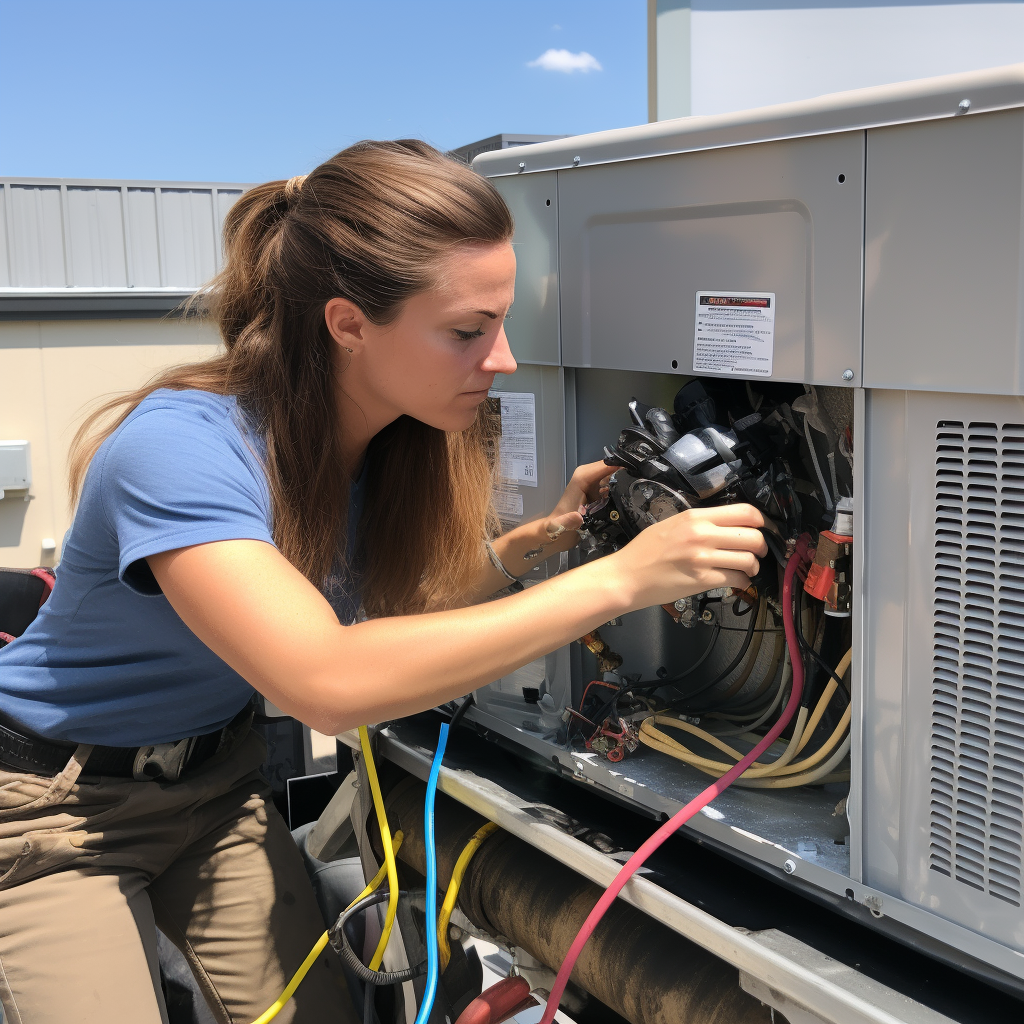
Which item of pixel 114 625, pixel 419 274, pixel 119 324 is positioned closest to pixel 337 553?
pixel 114 625

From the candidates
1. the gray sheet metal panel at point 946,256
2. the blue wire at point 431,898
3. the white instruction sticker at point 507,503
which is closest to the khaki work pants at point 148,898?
the blue wire at point 431,898

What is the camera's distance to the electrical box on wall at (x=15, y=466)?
194 inches

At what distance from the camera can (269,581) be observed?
95 centimetres

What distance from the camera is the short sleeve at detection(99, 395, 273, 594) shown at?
98 centimetres

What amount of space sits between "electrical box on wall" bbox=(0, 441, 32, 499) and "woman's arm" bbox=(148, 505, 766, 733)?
A: 451 cm

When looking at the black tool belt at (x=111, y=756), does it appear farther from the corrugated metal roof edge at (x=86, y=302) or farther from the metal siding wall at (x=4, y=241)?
the metal siding wall at (x=4, y=241)

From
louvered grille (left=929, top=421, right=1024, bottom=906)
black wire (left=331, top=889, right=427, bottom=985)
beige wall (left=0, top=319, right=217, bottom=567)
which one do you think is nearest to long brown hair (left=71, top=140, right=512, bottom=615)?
black wire (left=331, top=889, right=427, bottom=985)

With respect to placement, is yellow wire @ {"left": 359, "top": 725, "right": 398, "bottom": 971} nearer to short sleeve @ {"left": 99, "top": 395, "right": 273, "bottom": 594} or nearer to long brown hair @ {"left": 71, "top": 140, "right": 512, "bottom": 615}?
long brown hair @ {"left": 71, "top": 140, "right": 512, "bottom": 615}

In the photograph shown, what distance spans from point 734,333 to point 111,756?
1.00m

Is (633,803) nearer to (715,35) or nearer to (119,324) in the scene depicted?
(715,35)

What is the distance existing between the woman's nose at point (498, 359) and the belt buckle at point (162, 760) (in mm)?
714

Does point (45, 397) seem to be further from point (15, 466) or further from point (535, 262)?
point (535, 262)

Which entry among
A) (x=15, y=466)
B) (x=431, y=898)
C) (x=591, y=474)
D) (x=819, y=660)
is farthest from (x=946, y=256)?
(x=15, y=466)

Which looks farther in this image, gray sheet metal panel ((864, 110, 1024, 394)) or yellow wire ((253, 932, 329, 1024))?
yellow wire ((253, 932, 329, 1024))
